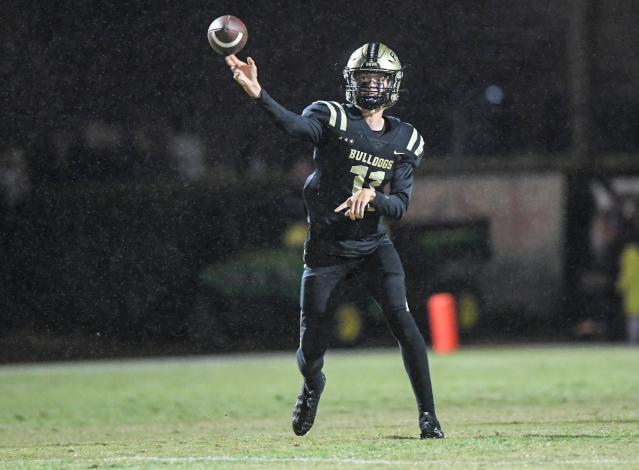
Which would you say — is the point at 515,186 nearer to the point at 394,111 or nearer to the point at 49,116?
the point at 394,111

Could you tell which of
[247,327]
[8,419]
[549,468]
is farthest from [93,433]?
[247,327]

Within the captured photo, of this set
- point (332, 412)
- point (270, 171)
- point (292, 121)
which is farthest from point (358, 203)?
point (270, 171)

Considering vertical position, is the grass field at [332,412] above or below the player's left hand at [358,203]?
below

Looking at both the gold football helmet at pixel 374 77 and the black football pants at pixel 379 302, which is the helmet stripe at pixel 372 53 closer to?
the gold football helmet at pixel 374 77

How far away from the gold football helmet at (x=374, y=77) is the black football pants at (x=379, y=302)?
0.81 m

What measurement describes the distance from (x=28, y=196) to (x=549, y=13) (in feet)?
21.3

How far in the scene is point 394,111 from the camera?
14.1 metres

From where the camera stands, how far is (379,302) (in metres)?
7.25

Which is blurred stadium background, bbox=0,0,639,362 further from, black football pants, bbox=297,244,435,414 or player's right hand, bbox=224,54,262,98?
player's right hand, bbox=224,54,262,98

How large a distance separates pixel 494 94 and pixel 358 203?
905 centimetres

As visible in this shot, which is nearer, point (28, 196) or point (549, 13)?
point (28, 196)

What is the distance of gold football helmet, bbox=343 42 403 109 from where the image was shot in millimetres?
7266

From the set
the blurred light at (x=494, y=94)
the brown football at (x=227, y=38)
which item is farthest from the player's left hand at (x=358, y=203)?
the blurred light at (x=494, y=94)

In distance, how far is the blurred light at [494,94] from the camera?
50.8ft
